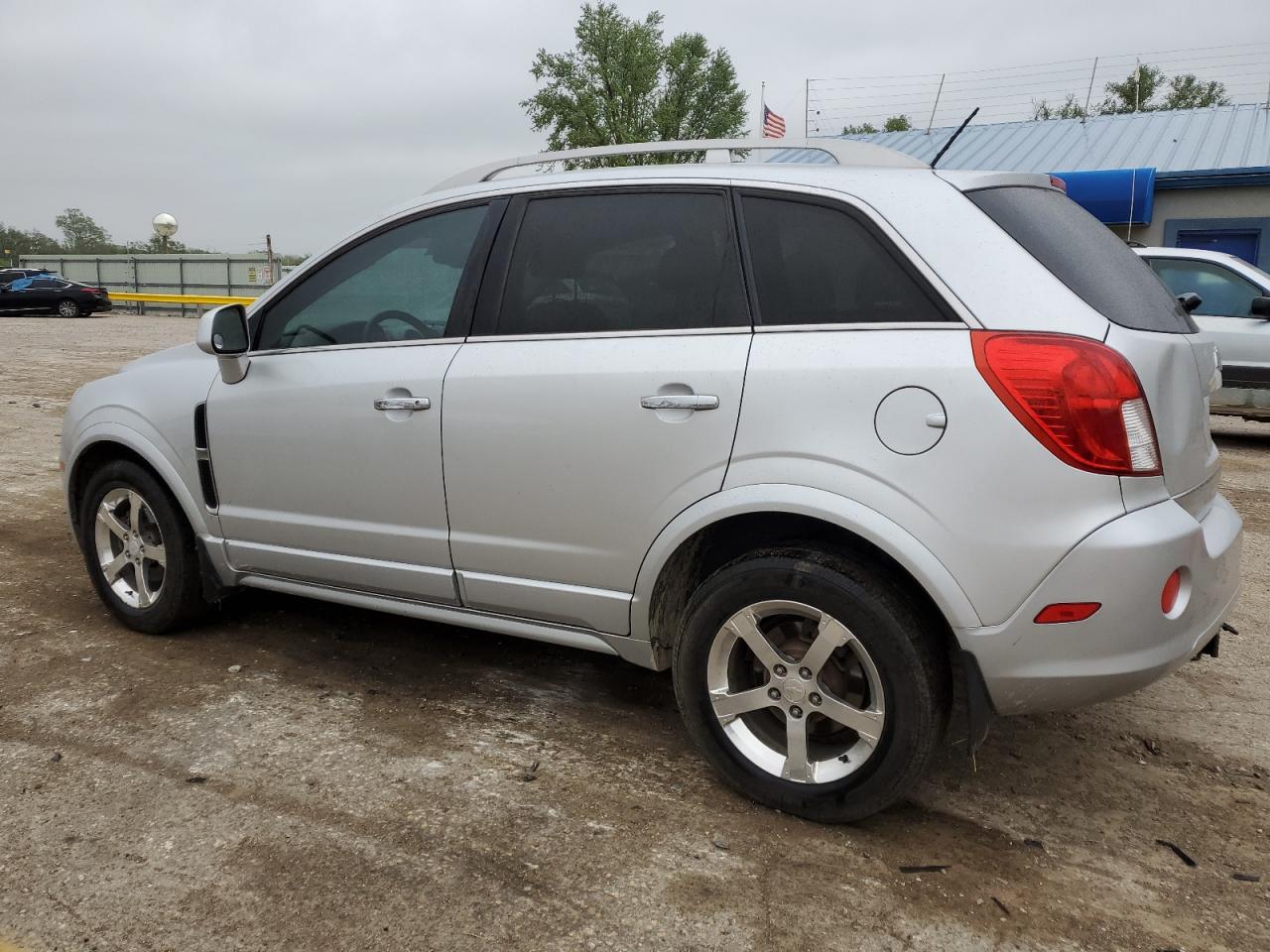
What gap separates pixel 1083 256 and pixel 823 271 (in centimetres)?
69

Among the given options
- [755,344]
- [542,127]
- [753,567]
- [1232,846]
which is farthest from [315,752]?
[542,127]

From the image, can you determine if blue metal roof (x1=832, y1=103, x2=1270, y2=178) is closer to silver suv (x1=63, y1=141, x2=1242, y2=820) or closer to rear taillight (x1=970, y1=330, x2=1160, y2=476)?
silver suv (x1=63, y1=141, x2=1242, y2=820)

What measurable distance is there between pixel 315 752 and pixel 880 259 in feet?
7.41

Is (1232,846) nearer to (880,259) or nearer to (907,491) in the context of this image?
(907,491)

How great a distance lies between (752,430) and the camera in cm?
280

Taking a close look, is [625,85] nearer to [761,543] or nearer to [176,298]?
[176,298]

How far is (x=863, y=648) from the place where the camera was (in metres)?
2.67

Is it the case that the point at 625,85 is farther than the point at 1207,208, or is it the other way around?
the point at 625,85

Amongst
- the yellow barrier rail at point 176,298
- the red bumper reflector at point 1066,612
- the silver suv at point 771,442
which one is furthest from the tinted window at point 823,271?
the yellow barrier rail at point 176,298

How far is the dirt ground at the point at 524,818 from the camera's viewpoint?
243 cm

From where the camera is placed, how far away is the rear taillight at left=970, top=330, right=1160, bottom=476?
2457mm

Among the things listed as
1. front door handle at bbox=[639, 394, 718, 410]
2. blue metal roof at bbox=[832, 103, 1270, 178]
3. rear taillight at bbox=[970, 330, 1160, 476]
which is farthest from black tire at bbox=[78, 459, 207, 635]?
blue metal roof at bbox=[832, 103, 1270, 178]

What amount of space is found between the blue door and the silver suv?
17825mm

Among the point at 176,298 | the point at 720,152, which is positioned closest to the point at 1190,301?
the point at 720,152
